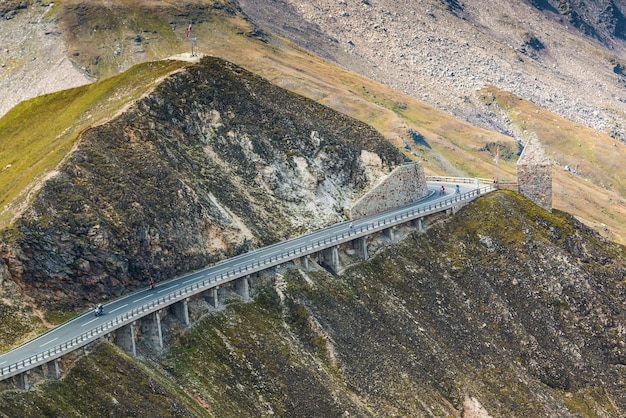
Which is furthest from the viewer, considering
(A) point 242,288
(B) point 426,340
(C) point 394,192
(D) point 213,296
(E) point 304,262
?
(C) point 394,192

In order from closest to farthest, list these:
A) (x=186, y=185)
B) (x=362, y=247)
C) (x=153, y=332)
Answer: (x=153, y=332) < (x=186, y=185) < (x=362, y=247)

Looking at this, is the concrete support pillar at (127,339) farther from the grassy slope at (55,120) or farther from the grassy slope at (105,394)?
the grassy slope at (55,120)

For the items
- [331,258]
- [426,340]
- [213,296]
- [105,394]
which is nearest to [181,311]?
[213,296]

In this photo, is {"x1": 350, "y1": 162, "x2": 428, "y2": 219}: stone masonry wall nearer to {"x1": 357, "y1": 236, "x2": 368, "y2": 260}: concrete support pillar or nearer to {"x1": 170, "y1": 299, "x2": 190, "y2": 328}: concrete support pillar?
{"x1": 357, "y1": 236, "x2": 368, "y2": 260}: concrete support pillar

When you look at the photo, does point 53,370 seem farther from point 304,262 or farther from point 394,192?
point 394,192

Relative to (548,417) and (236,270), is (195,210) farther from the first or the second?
(548,417)

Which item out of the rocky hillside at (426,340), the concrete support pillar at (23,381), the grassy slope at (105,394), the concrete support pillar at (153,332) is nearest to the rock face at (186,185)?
the concrete support pillar at (153,332)

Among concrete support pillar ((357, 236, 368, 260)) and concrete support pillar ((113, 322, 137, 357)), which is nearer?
concrete support pillar ((113, 322, 137, 357))

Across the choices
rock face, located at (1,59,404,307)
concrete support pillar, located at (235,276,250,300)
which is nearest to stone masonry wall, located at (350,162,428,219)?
rock face, located at (1,59,404,307)
